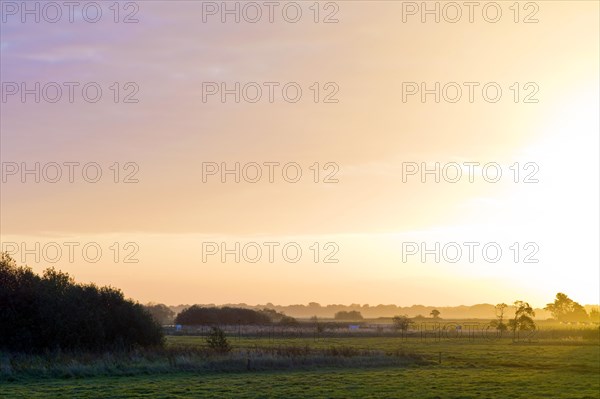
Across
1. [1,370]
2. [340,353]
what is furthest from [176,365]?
[340,353]

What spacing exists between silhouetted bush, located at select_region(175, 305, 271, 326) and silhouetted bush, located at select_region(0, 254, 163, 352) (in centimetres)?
10737

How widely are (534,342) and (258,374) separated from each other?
68.8 m

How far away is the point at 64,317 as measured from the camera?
70000mm

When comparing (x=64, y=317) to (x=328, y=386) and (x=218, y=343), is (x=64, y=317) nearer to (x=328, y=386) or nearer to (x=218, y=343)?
(x=218, y=343)

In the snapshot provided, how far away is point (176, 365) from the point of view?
192ft

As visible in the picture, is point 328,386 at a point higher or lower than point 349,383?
higher

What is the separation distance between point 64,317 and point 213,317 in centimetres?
11850

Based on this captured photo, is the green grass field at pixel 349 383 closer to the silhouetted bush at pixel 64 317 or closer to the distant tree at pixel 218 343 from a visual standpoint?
the distant tree at pixel 218 343

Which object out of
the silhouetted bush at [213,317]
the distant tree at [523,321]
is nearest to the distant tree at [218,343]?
the distant tree at [523,321]

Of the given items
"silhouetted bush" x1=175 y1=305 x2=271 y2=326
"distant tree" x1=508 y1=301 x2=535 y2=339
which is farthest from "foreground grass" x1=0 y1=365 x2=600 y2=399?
"silhouetted bush" x1=175 y1=305 x2=271 y2=326

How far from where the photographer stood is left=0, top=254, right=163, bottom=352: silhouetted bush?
226 feet

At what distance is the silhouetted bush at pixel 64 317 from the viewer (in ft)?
226

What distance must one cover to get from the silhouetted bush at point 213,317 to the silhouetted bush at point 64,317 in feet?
352

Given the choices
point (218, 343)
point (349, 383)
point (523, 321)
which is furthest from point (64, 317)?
point (523, 321)
